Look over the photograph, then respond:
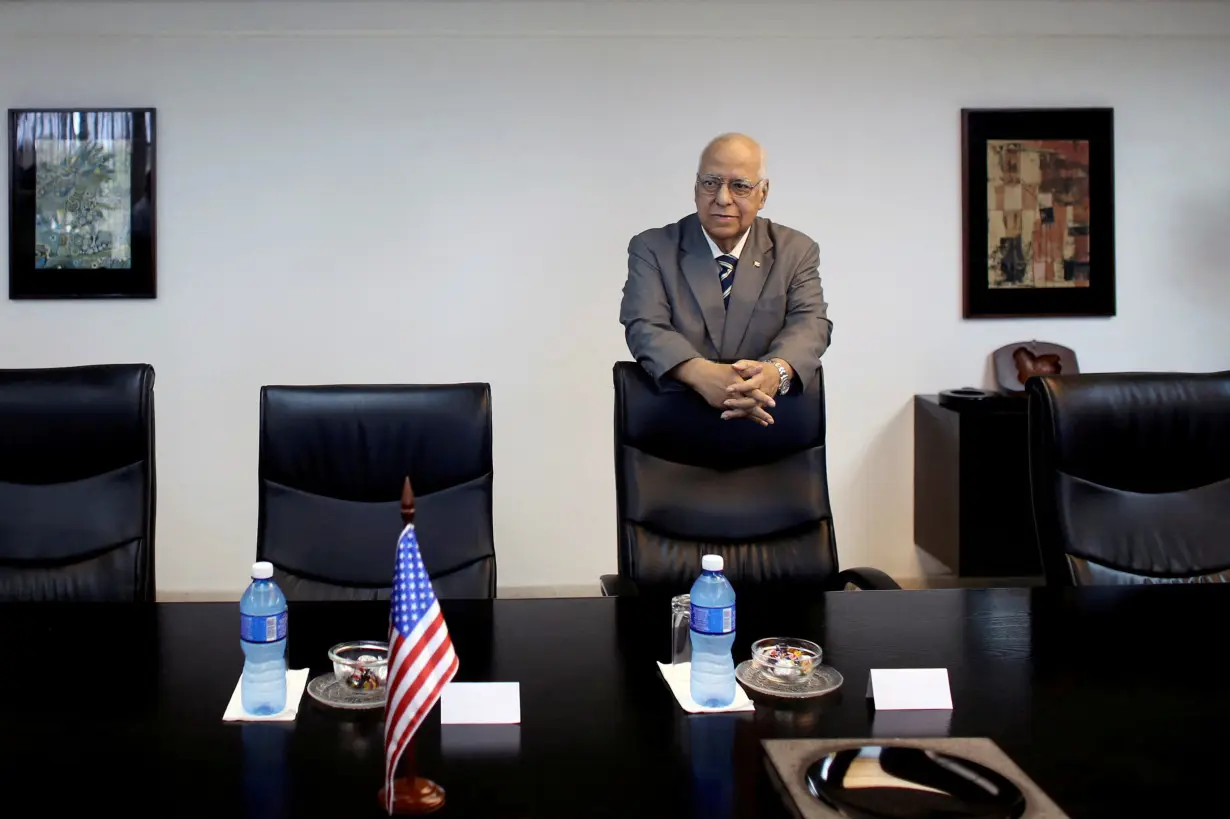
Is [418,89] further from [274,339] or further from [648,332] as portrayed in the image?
[648,332]

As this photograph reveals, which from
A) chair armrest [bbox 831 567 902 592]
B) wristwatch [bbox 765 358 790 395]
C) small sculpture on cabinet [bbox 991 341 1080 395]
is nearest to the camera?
chair armrest [bbox 831 567 902 592]

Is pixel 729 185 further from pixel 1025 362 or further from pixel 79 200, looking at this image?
pixel 79 200

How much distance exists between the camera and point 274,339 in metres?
4.94

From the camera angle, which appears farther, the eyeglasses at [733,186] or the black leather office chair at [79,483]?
the eyeglasses at [733,186]

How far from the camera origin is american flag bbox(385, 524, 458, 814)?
1.19m

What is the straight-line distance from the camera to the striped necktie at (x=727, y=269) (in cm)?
336

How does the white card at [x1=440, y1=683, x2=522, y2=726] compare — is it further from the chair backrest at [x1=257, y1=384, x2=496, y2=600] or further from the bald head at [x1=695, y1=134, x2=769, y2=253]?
the bald head at [x1=695, y1=134, x2=769, y2=253]

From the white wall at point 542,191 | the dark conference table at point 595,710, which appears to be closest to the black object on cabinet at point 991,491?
the white wall at point 542,191

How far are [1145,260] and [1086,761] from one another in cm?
434

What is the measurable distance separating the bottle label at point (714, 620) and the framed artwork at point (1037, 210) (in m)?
3.86

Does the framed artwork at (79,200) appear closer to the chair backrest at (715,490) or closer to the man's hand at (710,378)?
the man's hand at (710,378)

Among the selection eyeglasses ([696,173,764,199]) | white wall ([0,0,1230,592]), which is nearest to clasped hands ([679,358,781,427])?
eyeglasses ([696,173,764,199])

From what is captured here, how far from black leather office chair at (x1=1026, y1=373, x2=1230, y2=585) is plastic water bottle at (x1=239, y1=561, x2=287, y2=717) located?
168 cm

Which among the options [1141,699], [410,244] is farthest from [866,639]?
[410,244]
